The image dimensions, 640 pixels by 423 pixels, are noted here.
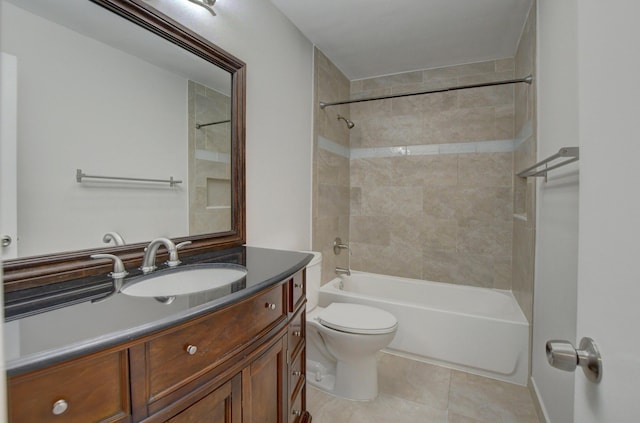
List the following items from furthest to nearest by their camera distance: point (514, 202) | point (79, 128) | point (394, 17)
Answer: point (514, 202) → point (394, 17) → point (79, 128)

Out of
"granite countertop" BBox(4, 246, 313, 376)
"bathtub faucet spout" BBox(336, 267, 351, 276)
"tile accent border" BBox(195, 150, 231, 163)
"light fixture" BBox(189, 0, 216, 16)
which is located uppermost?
"light fixture" BBox(189, 0, 216, 16)

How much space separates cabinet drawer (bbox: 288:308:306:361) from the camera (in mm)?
1234

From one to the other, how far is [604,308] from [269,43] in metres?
2.00

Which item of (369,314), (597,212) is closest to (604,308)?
(597,212)

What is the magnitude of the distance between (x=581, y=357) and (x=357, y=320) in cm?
138

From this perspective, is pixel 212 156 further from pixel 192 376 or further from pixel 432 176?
pixel 432 176

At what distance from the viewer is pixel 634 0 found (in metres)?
0.37

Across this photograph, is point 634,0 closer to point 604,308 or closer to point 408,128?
point 604,308

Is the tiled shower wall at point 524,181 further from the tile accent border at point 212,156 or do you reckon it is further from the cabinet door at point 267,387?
the tile accent border at point 212,156

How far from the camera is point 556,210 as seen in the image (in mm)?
1386

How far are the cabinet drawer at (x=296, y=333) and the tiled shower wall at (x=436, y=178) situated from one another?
68.1 inches

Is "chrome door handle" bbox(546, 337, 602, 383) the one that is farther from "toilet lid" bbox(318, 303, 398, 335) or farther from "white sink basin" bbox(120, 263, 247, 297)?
"toilet lid" bbox(318, 303, 398, 335)

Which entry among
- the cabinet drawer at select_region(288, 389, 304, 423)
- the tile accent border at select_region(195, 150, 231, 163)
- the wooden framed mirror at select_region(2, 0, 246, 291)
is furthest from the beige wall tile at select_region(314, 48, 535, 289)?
the cabinet drawer at select_region(288, 389, 304, 423)

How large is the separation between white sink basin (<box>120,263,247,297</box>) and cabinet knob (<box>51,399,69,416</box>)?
460mm
